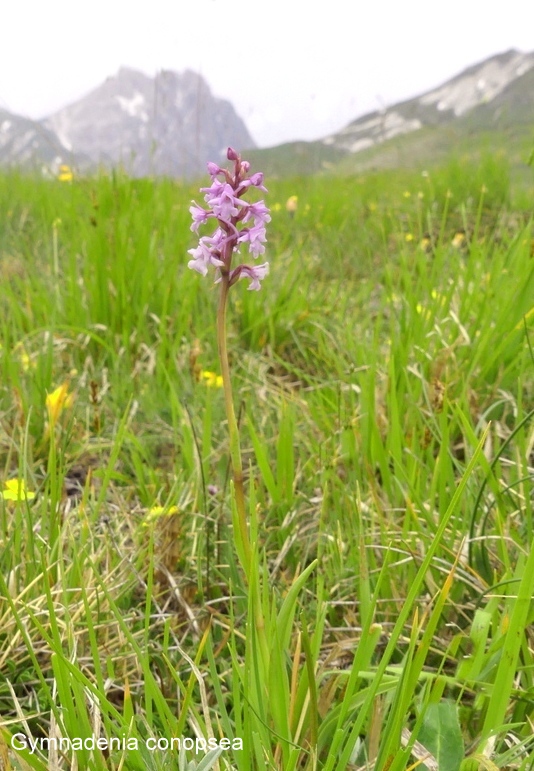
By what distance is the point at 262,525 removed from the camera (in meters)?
1.35

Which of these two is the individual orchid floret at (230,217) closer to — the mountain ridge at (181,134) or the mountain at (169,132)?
the mountain ridge at (181,134)

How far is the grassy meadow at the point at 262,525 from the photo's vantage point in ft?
2.89

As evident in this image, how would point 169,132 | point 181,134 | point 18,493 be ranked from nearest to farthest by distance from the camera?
point 18,493 → point 169,132 → point 181,134

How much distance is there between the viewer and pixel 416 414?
1.78m

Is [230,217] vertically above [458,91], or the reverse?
[458,91]

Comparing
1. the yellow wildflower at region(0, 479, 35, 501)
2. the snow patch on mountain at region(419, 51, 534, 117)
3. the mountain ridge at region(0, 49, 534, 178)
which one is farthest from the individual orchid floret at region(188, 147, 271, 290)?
the snow patch on mountain at region(419, 51, 534, 117)

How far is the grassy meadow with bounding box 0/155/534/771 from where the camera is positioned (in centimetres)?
88

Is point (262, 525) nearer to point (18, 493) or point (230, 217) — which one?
point (18, 493)

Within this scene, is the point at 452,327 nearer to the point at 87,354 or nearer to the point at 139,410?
the point at 139,410

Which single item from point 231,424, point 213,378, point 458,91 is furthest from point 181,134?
point 458,91

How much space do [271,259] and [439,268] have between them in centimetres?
144

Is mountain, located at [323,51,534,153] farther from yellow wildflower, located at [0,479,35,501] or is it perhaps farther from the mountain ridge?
yellow wildflower, located at [0,479,35,501]

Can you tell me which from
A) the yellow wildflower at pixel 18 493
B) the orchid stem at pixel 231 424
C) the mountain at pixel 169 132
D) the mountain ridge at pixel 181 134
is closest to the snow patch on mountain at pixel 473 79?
the mountain ridge at pixel 181 134

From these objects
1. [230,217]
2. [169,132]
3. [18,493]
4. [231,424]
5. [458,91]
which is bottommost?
[18,493]
